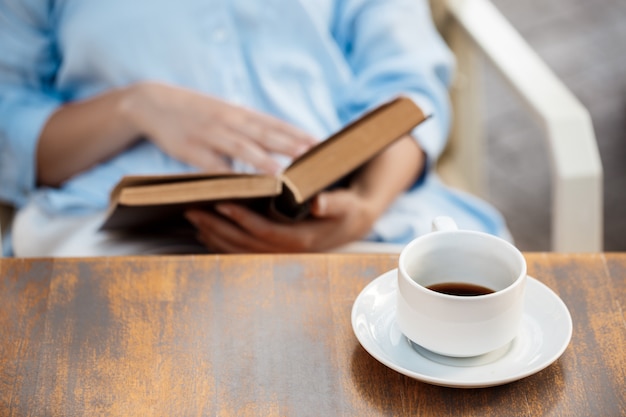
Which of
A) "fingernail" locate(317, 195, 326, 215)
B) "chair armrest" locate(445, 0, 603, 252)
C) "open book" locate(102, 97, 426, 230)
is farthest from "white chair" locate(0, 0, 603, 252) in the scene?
"open book" locate(102, 97, 426, 230)

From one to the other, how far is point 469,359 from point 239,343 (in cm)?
18

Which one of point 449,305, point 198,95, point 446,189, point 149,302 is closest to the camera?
point 449,305

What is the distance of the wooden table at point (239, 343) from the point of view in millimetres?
649

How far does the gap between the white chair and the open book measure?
23 cm

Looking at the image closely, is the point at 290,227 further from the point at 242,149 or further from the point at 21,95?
the point at 21,95

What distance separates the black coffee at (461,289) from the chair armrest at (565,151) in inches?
17.7

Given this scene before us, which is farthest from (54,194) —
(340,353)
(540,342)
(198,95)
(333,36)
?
(540,342)

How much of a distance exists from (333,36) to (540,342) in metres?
0.75

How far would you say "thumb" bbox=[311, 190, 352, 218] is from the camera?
3.49 ft

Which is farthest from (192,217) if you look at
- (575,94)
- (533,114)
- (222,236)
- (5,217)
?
(575,94)

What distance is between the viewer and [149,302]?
763 mm

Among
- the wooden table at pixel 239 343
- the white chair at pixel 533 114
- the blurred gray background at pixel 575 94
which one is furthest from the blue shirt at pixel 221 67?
the blurred gray background at pixel 575 94

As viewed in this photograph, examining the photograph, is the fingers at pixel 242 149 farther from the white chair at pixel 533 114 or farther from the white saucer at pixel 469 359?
the white saucer at pixel 469 359

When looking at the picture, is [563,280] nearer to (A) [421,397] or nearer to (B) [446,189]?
(A) [421,397]
